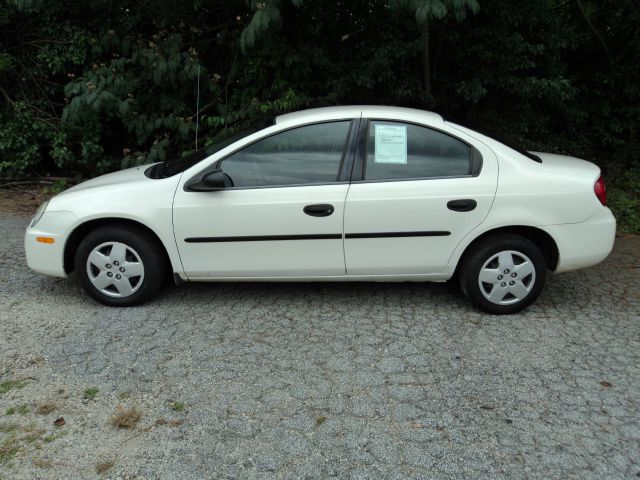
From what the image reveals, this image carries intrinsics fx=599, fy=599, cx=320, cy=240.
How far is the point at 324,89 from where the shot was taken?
7637 millimetres

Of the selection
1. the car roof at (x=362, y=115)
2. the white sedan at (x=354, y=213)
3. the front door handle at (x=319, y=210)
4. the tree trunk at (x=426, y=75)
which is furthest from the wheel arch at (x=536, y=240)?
the tree trunk at (x=426, y=75)

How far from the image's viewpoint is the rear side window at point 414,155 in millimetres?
4348

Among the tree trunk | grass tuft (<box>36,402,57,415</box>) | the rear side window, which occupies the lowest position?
grass tuft (<box>36,402,57,415</box>)

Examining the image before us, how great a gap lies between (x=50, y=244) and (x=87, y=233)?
276mm

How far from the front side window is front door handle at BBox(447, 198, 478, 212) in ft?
2.79

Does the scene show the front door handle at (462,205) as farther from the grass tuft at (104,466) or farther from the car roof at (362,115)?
the grass tuft at (104,466)

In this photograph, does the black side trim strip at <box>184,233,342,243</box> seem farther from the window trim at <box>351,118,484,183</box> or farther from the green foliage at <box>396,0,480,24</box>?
the green foliage at <box>396,0,480,24</box>

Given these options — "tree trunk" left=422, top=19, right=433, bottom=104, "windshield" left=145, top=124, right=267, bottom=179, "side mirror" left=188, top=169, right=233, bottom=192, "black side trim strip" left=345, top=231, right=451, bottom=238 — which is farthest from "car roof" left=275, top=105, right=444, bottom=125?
"tree trunk" left=422, top=19, right=433, bottom=104

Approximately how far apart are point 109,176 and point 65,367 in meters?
1.89

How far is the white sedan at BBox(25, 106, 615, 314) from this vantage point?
4.29 m

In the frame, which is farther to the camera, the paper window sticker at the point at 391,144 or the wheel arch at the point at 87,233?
the wheel arch at the point at 87,233

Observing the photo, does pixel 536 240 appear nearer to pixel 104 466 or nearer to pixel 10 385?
pixel 104 466

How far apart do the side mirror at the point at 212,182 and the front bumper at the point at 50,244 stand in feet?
3.21

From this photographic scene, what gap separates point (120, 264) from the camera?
14.9ft
